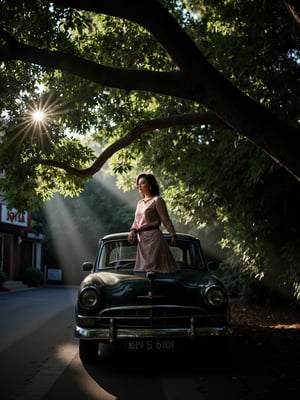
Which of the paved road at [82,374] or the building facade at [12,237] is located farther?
the building facade at [12,237]

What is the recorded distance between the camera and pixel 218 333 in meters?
6.16

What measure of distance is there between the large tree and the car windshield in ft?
6.42

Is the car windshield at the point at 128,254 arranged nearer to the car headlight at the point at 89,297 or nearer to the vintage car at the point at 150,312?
the vintage car at the point at 150,312

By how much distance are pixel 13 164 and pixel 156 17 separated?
15.6 ft

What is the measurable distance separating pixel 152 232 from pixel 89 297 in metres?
1.18

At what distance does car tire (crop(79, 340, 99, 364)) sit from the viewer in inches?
254

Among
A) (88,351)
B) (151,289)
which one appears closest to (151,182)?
(151,289)

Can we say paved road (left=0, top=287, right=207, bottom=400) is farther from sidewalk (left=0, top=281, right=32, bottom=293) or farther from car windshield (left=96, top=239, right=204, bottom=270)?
sidewalk (left=0, top=281, right=32, bottom=293)

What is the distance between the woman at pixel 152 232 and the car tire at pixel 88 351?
3.64 ft

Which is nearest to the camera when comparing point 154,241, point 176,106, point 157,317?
point 157,317

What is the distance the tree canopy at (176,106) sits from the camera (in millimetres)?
6172

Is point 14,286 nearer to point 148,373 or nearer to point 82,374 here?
point 82,374

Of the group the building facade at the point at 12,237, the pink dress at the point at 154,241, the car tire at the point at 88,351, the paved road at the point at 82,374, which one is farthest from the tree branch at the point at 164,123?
the building facade at the point at 12,237

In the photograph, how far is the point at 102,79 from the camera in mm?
6199
